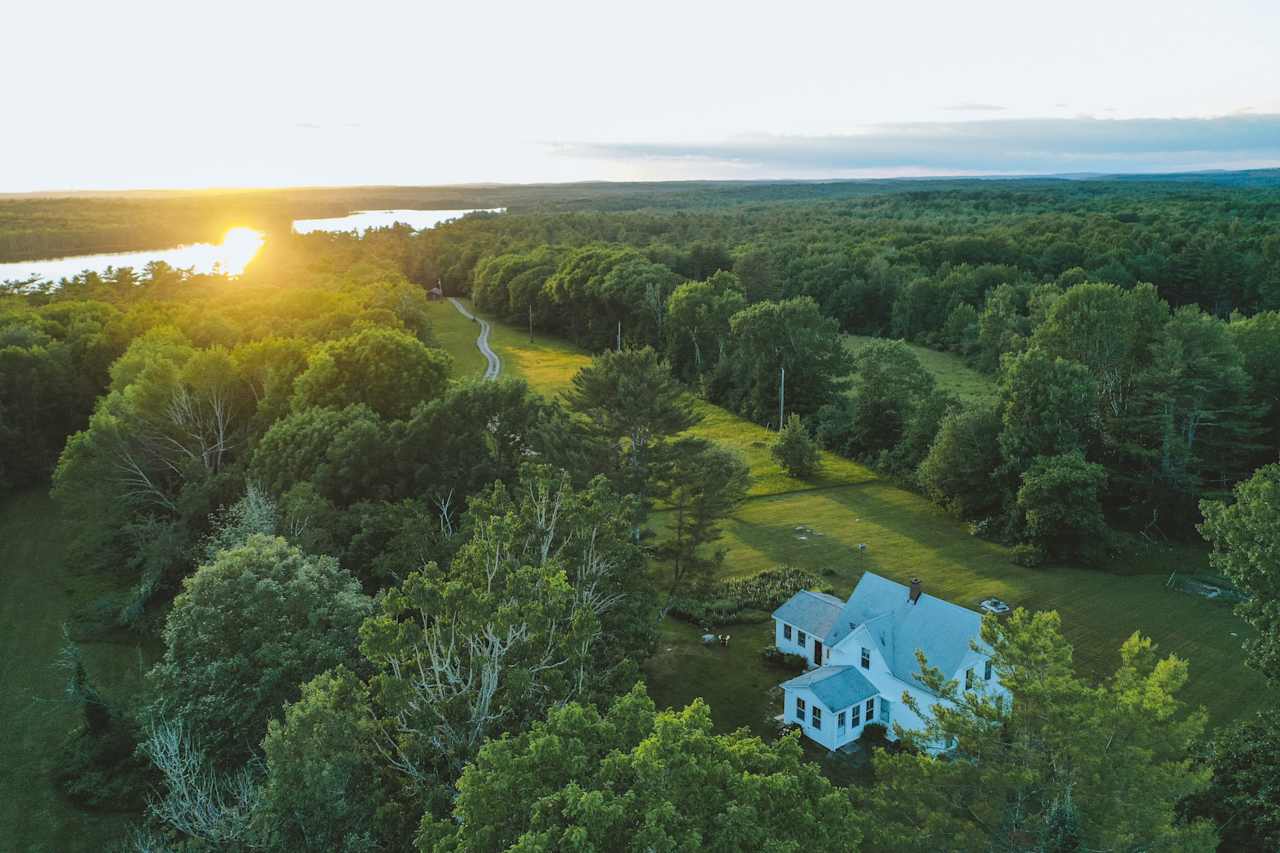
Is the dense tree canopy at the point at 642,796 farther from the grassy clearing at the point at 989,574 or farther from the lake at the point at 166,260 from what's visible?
the lake at the point at 166,260

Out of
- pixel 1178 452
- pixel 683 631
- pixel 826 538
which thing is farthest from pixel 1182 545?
pixel 683 631

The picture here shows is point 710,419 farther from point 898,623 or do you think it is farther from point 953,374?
point 898,623

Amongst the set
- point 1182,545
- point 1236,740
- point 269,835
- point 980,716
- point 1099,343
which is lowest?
point 1182,545

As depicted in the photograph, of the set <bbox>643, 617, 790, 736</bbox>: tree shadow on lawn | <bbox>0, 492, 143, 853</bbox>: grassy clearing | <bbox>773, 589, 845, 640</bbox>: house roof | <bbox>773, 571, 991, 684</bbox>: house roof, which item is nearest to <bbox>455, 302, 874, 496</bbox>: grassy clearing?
<bbox>643, 617, 790, 736</bbox>: tree shadow on lawn

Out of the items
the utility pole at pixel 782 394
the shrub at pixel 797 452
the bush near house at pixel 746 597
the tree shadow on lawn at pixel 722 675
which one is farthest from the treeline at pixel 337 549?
the utility pole at pixel 782 394

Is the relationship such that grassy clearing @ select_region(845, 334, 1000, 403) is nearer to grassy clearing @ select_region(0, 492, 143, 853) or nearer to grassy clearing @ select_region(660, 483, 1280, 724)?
grassy clearing @ select_region(660, 483, 1280, 724)

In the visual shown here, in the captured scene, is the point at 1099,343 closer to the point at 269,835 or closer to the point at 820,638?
the point at 820,638

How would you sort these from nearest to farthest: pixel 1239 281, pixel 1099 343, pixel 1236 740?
pixel 1236 740 < pixel 1099 343 < pixel 1239 281

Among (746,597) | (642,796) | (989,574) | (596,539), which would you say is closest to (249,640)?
(596,539)
